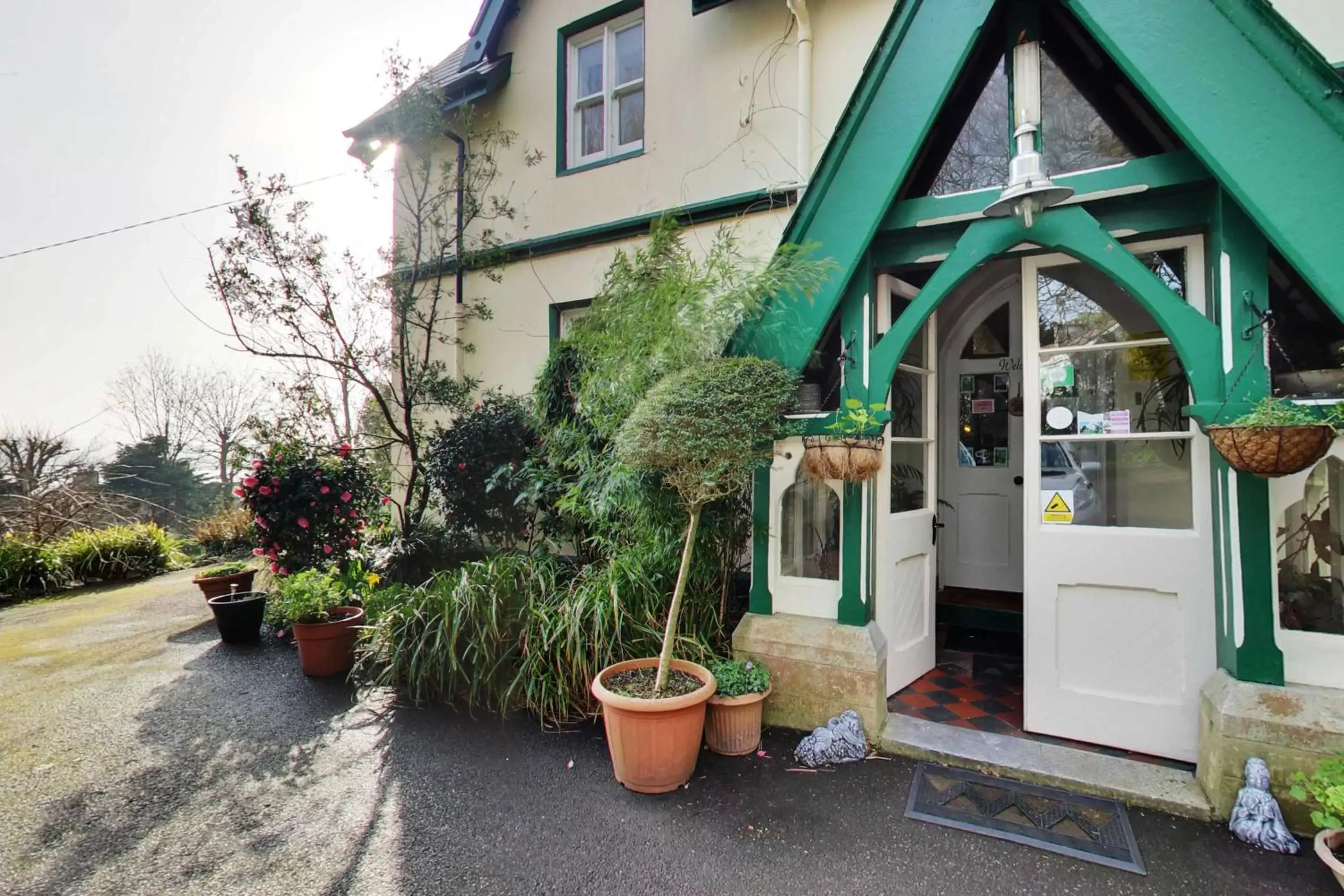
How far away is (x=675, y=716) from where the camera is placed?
2977 millimetres

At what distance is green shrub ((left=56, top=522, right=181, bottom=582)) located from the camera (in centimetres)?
791

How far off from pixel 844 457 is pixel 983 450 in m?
2.85

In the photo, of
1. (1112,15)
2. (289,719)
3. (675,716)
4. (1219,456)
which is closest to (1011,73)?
(1112,15)

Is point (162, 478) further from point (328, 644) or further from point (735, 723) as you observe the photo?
point (735, 723)

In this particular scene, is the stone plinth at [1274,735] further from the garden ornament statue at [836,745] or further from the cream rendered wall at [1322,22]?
the cream rendered wall at [1322,22]

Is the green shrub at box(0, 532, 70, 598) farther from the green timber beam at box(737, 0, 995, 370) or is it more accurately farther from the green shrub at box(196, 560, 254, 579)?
the green timber beam at box(737, 0, 995, 370)

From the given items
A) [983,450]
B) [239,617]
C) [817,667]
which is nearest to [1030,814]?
[817,667]

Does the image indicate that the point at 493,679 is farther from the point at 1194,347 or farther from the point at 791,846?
the point at 1194,347

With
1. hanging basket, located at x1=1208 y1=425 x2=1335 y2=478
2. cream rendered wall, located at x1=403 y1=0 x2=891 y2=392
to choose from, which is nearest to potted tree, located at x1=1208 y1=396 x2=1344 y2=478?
hanging basket, located at x1=1208 y1=425 x2=1335 y2=478

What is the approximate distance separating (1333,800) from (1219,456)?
137 cm

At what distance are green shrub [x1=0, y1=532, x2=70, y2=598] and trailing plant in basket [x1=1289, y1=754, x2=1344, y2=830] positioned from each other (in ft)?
36.9

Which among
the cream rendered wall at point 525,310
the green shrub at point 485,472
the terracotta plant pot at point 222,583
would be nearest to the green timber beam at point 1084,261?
the cream rendered wall at point 525,310

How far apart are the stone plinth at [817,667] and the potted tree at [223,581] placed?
5831mm

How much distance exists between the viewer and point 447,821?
2824 mm
